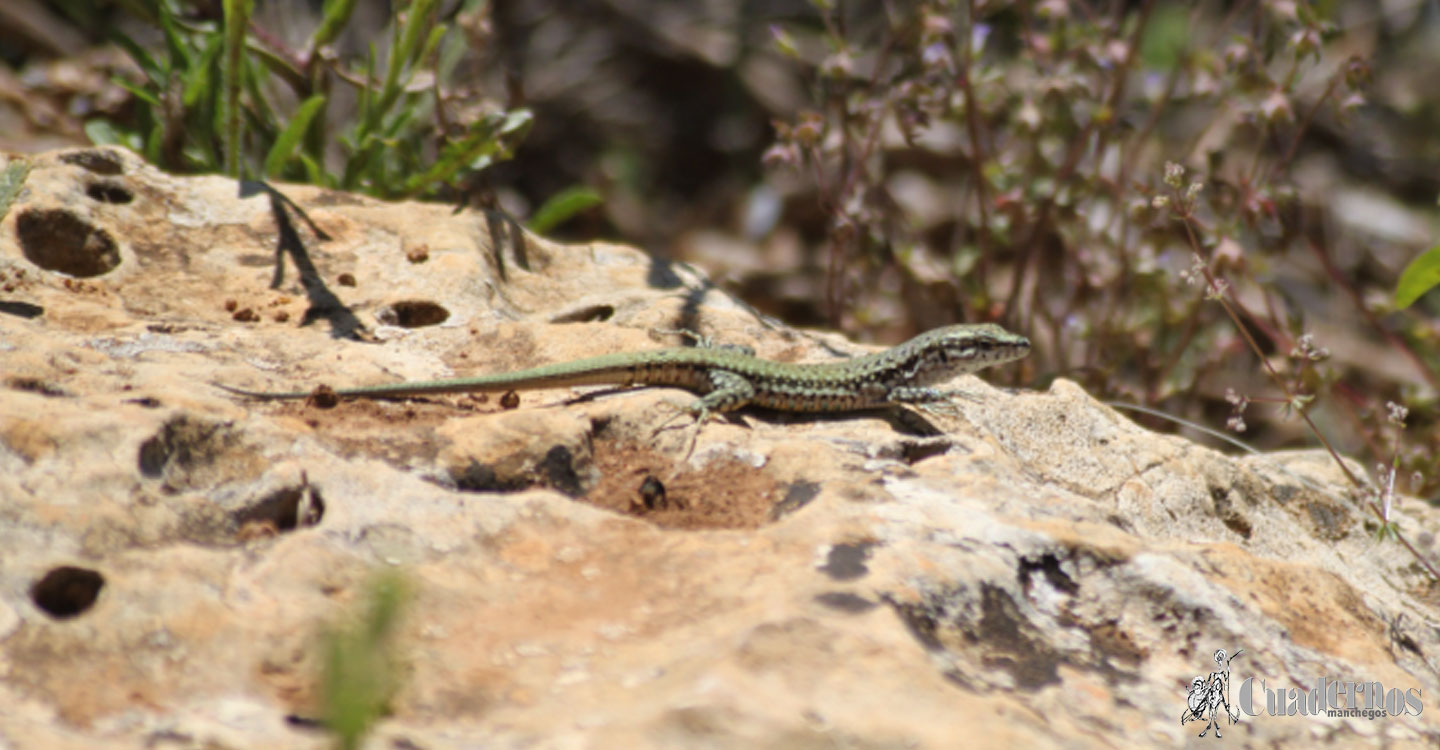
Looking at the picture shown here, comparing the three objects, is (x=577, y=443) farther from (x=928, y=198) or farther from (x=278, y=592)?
(x=928, y=198)

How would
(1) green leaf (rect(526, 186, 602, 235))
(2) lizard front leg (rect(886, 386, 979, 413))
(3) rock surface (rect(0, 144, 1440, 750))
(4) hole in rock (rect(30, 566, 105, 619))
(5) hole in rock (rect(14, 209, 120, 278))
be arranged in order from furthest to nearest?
(1) green leaf (rect(526, 186, 602, 235)) < (2) lizard front leg (rect(886, 386, 979, 413)) < (5) hole in rock (rect(14, 209, 120, 278)) < (4) hole in rock (rect(30, 566, 105, 619)) < (3) rock surface (rect(0, 144, 1440, 750))

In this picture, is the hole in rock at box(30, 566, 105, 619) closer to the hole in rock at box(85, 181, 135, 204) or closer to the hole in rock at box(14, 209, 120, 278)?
the hole in rock at box(14, 209, 120, 278)

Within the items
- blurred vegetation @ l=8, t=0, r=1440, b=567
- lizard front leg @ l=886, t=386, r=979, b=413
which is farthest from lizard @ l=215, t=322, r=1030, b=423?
blurred vegetation @ l=8, t=0, r=1440, b=567

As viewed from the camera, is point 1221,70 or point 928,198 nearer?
point 1221,70

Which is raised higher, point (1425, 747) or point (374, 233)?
point (374, 233)

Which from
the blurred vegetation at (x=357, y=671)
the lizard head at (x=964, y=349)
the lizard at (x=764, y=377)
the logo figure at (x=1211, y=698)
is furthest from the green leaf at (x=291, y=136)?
the logo figure at (x=1211, y=698)

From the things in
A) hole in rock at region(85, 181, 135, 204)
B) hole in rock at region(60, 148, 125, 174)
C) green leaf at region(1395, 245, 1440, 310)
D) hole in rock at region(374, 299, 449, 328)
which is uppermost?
hole in rock at region(60, 148, 125, 174)

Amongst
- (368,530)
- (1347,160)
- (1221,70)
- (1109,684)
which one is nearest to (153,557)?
(368,530)
